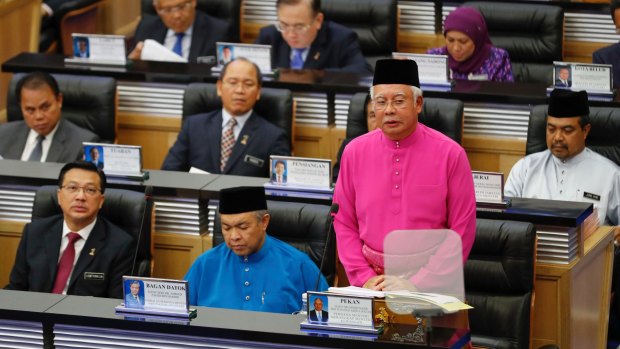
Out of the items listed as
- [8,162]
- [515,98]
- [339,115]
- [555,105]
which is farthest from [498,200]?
[8,162]

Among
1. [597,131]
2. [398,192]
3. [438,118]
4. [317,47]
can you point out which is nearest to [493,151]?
[438,118]

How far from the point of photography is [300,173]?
17.2 feet

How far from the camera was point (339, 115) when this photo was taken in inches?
251

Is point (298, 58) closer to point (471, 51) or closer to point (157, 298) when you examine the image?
point (471, 51)

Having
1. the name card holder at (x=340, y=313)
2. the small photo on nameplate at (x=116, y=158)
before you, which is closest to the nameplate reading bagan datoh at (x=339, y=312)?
the name card holder at (x=340, y=313)

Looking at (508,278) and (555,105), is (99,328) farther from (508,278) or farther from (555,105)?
(555,105)

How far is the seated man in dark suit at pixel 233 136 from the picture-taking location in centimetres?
610

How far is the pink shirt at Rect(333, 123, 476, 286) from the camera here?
4.34 meters

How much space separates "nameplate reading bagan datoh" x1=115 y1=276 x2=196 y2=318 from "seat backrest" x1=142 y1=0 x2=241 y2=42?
3.56 m

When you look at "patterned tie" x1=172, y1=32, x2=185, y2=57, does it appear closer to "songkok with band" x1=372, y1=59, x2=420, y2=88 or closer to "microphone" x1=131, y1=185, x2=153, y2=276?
"microphone" x1=131, y1=185, x2=153, y2=276

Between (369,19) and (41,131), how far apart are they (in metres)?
2.05

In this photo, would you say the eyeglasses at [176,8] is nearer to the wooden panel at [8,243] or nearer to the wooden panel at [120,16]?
the wooden panel at [120,16]

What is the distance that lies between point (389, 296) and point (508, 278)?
0.98m

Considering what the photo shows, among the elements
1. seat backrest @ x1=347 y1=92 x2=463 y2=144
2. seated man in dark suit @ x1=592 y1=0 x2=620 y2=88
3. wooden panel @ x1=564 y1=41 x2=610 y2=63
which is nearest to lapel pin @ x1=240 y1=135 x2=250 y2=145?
seat backrest @ x1=347 y1=92 x2=463 y2=144
